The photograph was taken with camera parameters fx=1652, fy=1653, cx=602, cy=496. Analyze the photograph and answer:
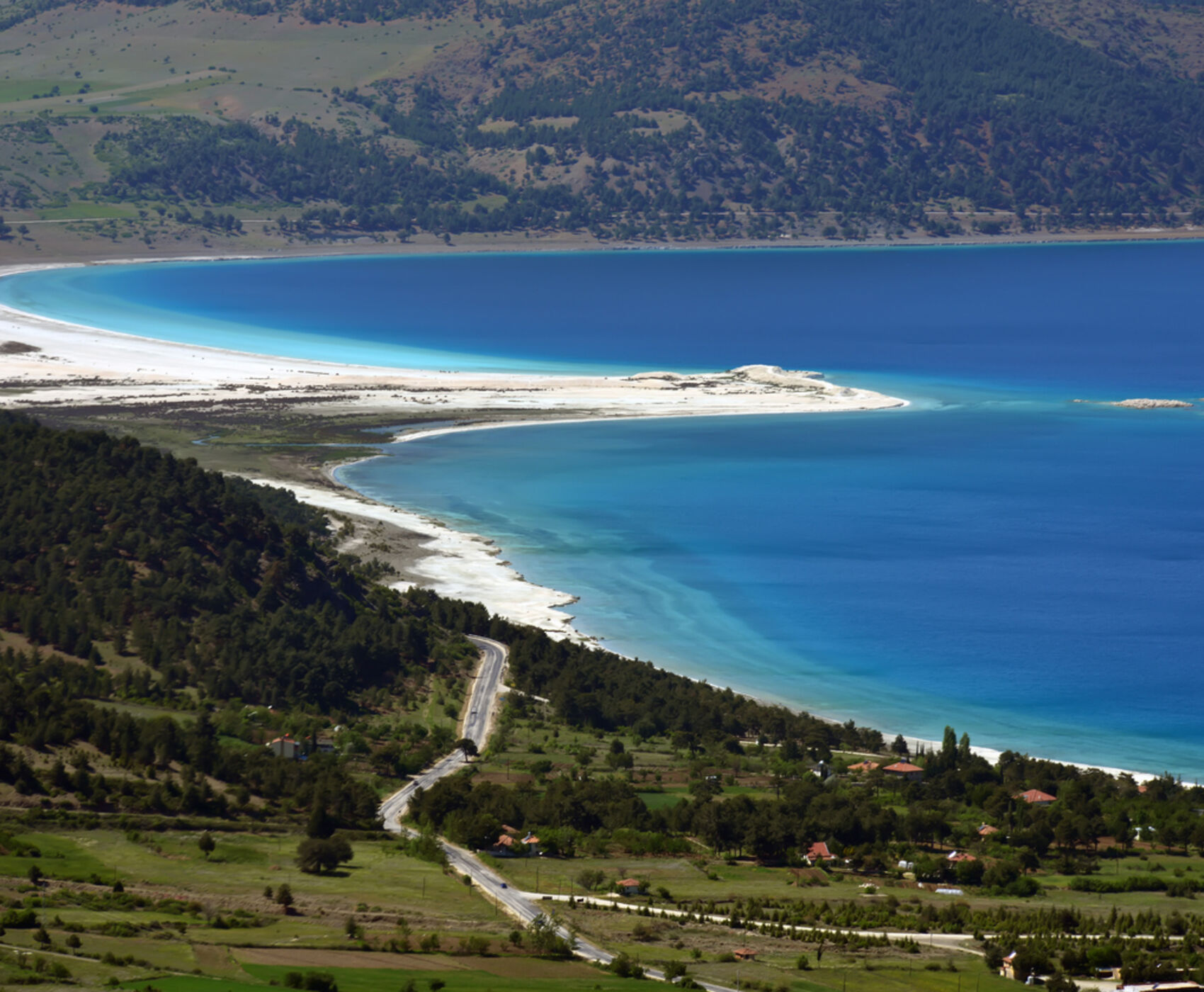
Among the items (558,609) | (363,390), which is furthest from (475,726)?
(363,390)

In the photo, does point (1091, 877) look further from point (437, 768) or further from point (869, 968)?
point (437, 768)

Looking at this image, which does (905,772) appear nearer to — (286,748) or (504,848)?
(504,848)

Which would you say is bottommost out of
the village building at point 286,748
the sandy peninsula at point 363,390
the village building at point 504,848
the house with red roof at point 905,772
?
the village building at point 504,848

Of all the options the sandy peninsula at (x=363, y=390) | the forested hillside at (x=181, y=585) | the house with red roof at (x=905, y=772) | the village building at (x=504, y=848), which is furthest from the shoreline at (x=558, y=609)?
the village building at (x=504, y=848)

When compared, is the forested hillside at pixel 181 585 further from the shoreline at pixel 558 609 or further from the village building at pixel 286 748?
the shoreline at pixel 558 609

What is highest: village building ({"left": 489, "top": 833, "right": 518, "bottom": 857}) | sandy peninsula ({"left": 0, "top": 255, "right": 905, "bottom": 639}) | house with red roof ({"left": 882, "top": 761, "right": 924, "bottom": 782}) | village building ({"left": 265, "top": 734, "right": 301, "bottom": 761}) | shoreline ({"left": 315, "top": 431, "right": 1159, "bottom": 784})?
sandy peninsula ({"left": 0, "top": 255, "right": 905, "bottom": 639})

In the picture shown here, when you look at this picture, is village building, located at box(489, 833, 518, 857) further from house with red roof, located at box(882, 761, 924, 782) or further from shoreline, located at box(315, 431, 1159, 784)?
shoreline, located at box(315, 431, 1159, 784)

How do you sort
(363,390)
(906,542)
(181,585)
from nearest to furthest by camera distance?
(181,585), (906,542), (363,390)

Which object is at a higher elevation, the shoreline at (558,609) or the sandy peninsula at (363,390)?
the sandy peninsula at (363,390)

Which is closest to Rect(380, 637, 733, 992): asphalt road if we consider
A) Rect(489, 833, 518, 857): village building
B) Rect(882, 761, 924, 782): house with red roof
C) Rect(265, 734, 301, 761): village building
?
Rect(489, 833, 518, 857): village building
